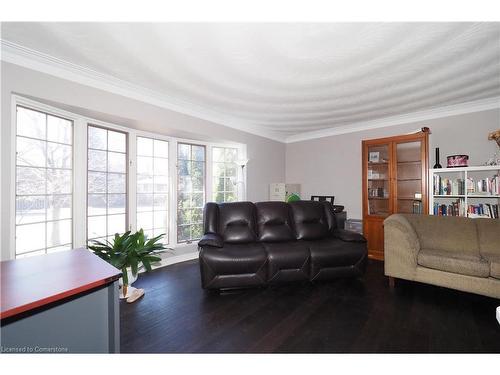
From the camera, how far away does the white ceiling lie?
1684mm

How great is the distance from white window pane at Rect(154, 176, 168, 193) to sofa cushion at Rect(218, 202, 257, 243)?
3.33 feet

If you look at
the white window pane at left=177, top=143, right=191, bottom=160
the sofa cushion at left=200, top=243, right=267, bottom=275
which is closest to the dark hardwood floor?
the sofa cushion at left=200, top=243, right=267, bottom=275

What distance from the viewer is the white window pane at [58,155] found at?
2.27 m

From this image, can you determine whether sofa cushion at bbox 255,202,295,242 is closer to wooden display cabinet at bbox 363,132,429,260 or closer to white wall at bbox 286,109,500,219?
wooden display cabinet at bbox 363,132,429,260

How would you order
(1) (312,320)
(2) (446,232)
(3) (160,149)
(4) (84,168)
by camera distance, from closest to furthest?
(1) (312,320)
(4) (84,168)
(2) (446,232)
(3) (160,149)

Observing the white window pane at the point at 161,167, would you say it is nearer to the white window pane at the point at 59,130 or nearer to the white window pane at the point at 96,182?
the white window pane at the point at 96,182

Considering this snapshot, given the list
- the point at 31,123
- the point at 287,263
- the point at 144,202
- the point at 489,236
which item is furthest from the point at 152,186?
the point at 489,236

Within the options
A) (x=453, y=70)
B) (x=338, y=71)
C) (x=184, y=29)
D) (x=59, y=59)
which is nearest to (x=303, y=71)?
(x=338, y=71)

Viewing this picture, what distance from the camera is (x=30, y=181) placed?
211 centimetres

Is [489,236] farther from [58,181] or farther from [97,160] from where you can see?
[58,181]

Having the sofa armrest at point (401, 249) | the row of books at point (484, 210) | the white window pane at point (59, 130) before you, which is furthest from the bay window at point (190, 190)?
the row of books at point (484, 210)

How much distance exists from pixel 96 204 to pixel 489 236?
4.53 metres

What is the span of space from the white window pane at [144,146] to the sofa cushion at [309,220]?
2.23 meters
